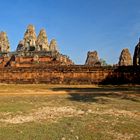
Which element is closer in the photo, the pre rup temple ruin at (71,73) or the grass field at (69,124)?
the grass field at (69,124)

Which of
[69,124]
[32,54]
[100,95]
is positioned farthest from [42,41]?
[69,124]

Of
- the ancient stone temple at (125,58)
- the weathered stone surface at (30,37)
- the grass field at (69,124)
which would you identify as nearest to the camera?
the grass field at (69,124)

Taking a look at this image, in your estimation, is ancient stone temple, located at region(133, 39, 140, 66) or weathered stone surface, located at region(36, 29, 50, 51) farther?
weathered stone surface, located at region(36, 29, 50, 51)

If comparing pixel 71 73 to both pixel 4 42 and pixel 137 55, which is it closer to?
pixel 137 55

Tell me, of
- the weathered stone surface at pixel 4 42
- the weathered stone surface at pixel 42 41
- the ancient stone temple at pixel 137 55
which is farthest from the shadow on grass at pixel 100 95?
the weathered stone surface at pixel 4 42

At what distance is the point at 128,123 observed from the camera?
31.1 ft

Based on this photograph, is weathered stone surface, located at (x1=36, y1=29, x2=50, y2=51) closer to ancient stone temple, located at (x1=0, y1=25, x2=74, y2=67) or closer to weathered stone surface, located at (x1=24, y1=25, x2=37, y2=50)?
ancient stone temple, located at (x1=0, y1=25, x2=74, y2=67)

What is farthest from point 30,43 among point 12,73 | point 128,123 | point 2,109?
point 128,123

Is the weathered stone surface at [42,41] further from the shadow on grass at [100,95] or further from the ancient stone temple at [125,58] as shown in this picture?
the shadow on grass at [100,95]

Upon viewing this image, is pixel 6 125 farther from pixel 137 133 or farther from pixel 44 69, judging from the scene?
pixel 44 69

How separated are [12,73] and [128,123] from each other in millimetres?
26100

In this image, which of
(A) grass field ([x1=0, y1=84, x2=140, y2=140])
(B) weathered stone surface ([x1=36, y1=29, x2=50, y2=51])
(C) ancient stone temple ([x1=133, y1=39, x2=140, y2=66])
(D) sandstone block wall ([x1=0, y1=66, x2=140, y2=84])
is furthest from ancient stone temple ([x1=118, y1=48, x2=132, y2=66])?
(A) grass field ([x1=0, y1=84, x2=140, y2=140])

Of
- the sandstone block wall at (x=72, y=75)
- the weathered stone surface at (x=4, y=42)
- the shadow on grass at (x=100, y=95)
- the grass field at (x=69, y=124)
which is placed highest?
the weathered stone surface at (x=4, y=42)

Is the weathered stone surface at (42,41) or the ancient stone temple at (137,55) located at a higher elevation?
the weathered stone surface at (42,41)
